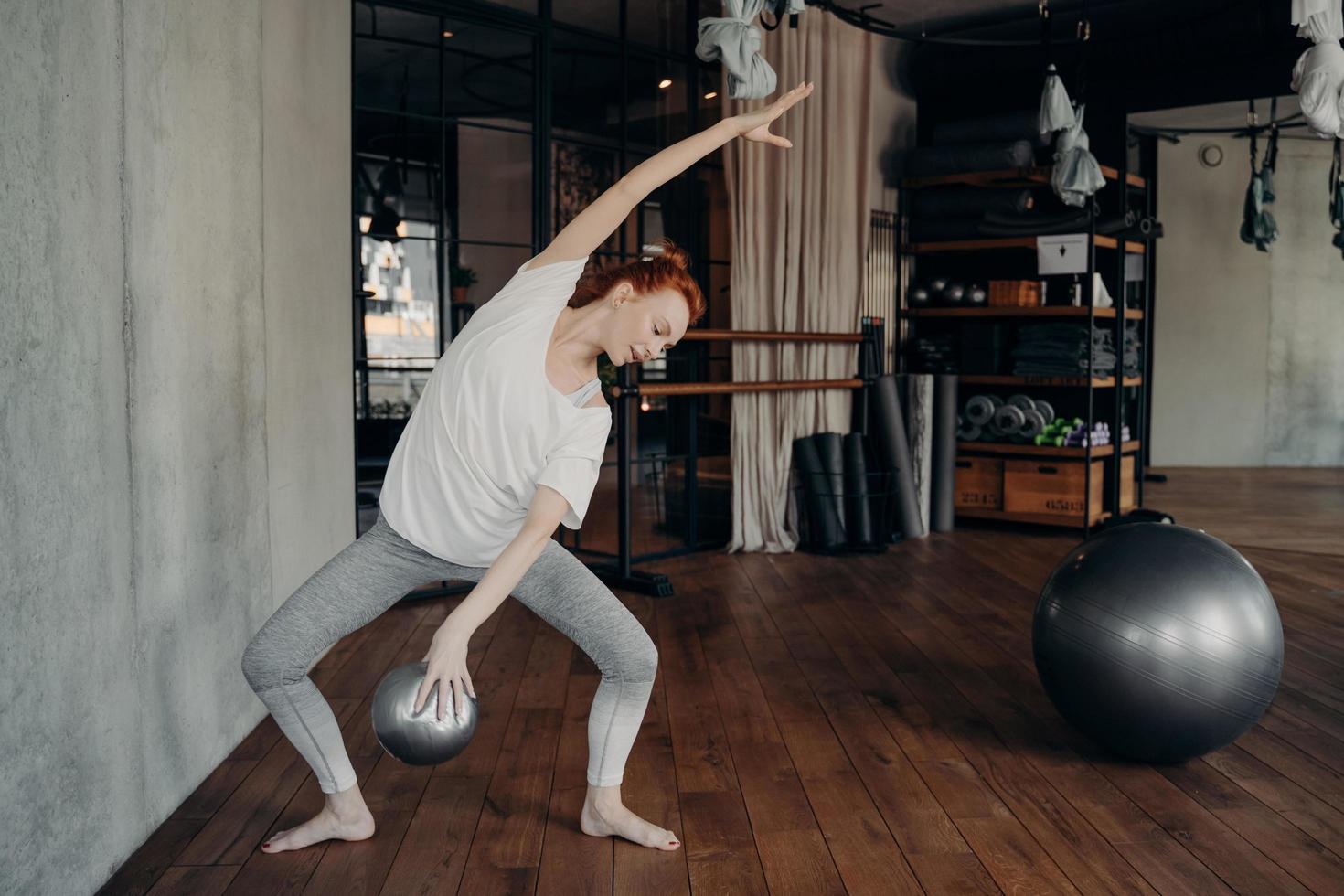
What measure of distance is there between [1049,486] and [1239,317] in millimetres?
5160

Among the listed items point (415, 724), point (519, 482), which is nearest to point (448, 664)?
point (415, 724)

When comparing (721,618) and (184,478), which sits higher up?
(184,478)

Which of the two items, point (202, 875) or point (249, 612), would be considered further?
point (249, 612)

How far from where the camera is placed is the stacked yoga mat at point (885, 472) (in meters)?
5.93

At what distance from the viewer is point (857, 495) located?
586 centimetres

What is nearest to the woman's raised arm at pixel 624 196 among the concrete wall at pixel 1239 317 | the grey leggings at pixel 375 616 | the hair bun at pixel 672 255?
the hair bun at pixel 672 255

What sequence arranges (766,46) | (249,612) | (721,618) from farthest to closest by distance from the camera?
(766,46), (721,618), (249,612)

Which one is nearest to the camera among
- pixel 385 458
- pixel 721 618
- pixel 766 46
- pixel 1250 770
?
pixel 1250 770

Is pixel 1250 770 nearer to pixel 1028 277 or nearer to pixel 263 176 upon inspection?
pixel 263 176

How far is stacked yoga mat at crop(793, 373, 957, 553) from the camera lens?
5.93 metres

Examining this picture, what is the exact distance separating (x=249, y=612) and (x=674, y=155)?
5.86ft

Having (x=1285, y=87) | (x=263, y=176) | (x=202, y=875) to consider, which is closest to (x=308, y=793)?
(x=202, y=875)

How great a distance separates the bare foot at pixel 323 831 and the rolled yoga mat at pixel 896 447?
4.31 m

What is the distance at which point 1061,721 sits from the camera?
3209 millimetres
